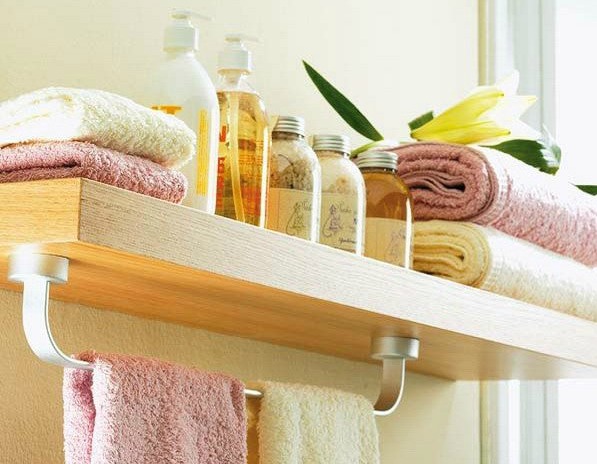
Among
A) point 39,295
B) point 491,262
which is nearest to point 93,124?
point 39,295

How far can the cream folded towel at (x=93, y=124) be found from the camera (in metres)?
0.67

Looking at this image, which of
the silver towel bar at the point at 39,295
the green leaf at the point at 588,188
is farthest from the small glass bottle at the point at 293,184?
the green leaf at the point at 588,188

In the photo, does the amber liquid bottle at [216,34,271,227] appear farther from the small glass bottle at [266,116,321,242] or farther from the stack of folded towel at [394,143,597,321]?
the stack of folded towel at [394,143,597,321]

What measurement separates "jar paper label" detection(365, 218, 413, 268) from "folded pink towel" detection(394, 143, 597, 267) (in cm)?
8

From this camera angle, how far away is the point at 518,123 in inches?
46.4

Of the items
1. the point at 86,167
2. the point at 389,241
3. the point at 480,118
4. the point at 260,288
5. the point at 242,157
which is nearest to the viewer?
the point at 86,167

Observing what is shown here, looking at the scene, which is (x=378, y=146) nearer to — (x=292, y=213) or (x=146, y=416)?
(x=292, y=213)

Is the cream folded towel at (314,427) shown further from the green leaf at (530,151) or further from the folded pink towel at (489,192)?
the green leaf at (530,151)

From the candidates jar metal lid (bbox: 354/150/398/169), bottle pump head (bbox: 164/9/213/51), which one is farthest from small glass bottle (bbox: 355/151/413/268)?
bottle pump head (bbox: 164/9/213/51)

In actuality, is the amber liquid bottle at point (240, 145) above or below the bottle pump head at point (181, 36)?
below

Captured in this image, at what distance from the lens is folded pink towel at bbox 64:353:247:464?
72cm

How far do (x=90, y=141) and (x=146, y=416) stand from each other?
0.19 metres

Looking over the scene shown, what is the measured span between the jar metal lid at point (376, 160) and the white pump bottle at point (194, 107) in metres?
0.20

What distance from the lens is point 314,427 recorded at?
3.06 feet
